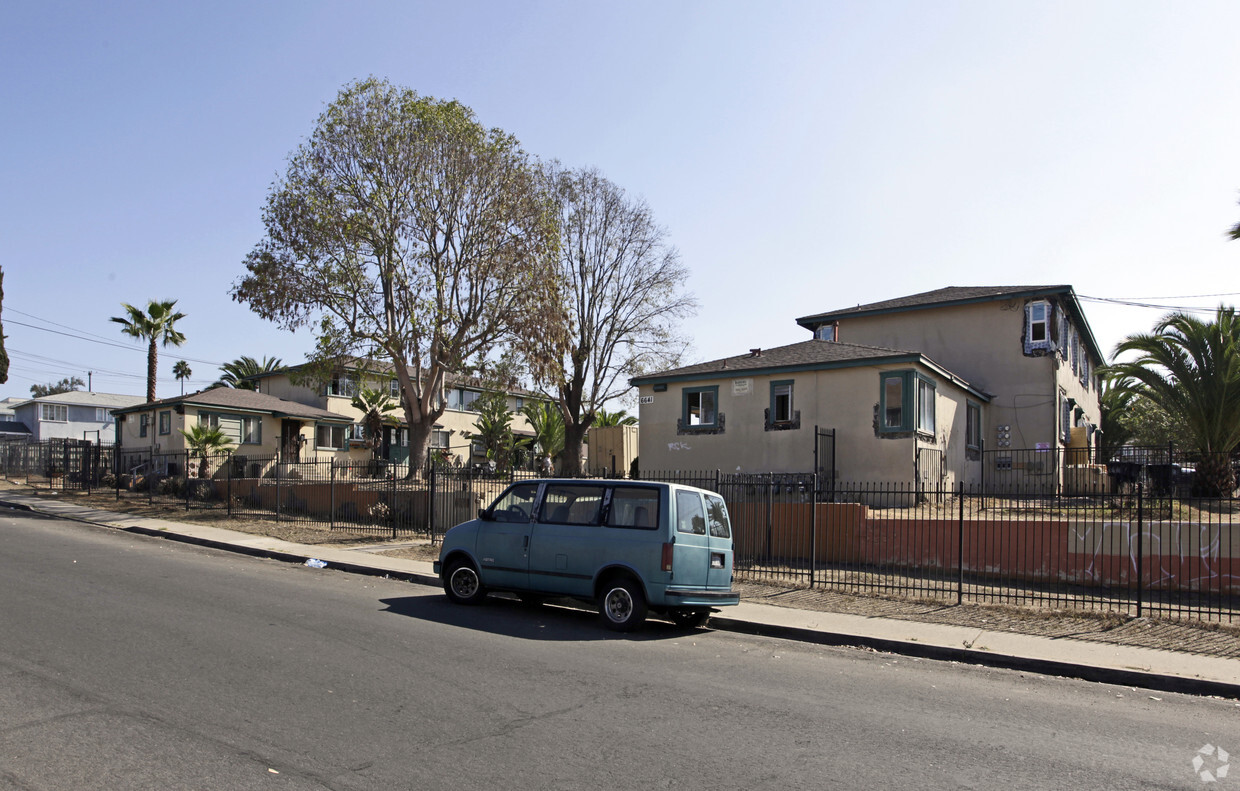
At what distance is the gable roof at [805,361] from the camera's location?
21.6 meters

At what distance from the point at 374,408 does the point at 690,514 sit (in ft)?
101

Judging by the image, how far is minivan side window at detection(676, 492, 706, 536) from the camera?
1034 centimetres

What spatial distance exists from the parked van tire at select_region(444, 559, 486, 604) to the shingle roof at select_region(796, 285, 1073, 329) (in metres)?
21.5

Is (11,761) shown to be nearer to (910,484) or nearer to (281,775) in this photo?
(281,775)

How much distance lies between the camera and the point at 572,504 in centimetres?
1095

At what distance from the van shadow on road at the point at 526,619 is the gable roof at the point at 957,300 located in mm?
20613

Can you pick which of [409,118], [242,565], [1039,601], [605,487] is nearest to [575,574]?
[605,487]

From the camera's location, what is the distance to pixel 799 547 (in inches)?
618

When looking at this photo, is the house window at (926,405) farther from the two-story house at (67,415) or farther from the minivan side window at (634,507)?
the two-story house at (67,415)

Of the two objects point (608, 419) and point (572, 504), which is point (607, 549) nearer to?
point (572, 504)

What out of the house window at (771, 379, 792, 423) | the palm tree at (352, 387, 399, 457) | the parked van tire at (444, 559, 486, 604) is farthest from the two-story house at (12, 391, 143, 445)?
the parked van tire at (444, 559, 486, 604)

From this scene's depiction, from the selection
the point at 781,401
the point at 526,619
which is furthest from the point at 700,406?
the point at 526,619

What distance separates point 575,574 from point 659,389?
50.7ft

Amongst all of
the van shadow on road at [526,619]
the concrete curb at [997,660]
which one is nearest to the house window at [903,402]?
the concrete curb at [997,660]
